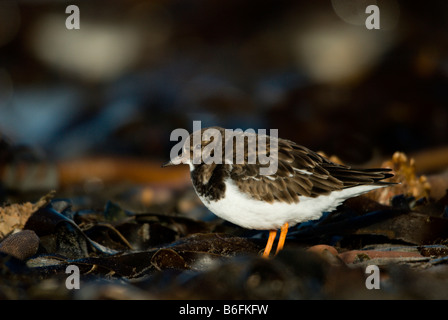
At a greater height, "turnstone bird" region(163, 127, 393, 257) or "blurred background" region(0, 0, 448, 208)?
"blurred background" region(0, 0, 448, 208)

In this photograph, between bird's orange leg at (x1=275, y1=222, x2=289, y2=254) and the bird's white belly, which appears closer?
the bird's white belly

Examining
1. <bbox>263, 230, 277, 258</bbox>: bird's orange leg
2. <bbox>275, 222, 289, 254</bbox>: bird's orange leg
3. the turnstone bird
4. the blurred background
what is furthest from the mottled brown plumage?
the blurred background

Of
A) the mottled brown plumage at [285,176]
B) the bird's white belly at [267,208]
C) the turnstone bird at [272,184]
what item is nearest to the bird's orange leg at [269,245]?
the turnstone bird at [272,184]

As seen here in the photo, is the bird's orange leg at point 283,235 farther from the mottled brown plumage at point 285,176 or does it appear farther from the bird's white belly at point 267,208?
the mottled brown plumage at point 285,176

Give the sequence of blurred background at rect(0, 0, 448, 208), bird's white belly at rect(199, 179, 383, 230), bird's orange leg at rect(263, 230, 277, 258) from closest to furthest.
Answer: bird's white belly at rect(199, 179, 383, 230), bird's orange leg at rect(263, 230, 277, 258), blurred background at rect(0, 0, 448, 208)

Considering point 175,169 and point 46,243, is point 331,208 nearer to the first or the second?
point 46,243

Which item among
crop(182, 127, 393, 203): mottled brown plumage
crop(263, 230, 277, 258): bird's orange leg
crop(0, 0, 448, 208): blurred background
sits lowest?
crop(263, 230, 277, 258): bird's orange leg

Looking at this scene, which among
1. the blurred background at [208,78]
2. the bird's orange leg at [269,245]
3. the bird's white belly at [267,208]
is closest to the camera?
the bird's white belly at [267,208]

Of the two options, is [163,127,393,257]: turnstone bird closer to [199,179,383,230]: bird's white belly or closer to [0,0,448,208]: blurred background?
[199,179,383,230]: bird's white belly
